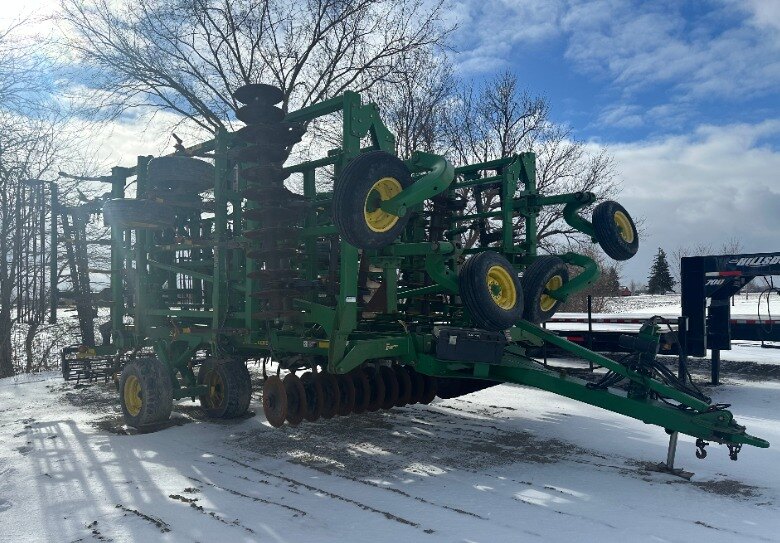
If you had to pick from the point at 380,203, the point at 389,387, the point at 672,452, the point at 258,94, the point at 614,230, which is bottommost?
the point at 672,452

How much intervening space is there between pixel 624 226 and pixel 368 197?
10.7 feet

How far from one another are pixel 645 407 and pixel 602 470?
68 centimetres

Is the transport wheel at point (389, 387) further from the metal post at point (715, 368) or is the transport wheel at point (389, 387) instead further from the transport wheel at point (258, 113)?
the metal post at point (715, 368)

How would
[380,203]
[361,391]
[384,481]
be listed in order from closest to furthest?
1. [384,481]
2. [380,203]
3. [361,391]

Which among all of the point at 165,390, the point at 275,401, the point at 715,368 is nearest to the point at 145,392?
the point at 165,390

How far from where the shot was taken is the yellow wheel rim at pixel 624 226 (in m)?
6.80

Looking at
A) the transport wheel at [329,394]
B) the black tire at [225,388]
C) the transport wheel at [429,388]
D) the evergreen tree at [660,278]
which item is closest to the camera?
the transport wheel at [329,394]

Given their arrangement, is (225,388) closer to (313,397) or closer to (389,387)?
(313,397)

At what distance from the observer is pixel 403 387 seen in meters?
7.15

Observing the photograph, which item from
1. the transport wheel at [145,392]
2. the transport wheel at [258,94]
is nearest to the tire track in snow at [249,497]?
the transport wheel at [145,392]

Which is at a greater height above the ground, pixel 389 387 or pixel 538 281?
pixel 538 281

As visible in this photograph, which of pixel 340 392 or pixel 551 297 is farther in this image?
pixel 551 297

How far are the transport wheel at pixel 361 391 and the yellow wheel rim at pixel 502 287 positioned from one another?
174cm

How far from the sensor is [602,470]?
5.13 m
